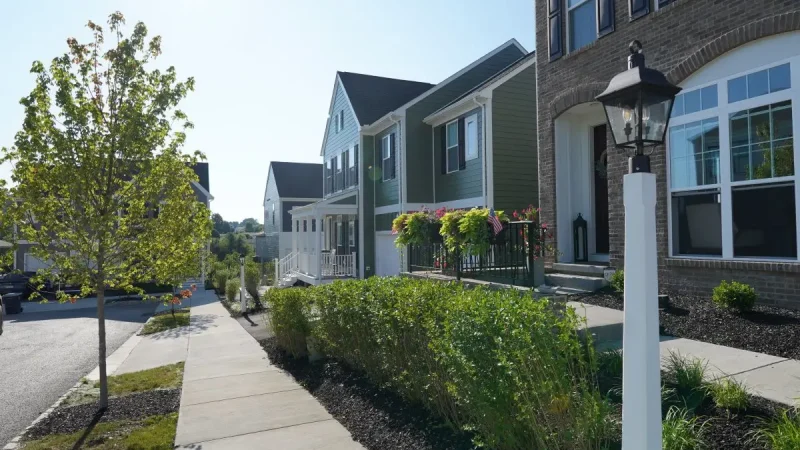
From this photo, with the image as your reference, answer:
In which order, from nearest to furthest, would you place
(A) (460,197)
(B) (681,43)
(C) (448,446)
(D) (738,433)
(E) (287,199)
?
(D) (738,433) → (C) (448,446) → (B) (681,43) → (A) (460,197) → (E) (287,199)

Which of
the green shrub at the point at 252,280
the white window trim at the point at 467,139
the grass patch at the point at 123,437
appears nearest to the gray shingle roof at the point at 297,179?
the green shrub at the point at 252,280

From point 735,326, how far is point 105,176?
297 inches

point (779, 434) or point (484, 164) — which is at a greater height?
point (484, 164)

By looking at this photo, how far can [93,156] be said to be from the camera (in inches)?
237

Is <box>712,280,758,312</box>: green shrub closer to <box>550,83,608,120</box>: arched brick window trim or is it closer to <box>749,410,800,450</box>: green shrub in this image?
<box>749,410,800,450</box>: green shrub

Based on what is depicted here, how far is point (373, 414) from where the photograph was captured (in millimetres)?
5199

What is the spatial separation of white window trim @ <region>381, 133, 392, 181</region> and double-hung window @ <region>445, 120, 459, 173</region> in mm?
2451

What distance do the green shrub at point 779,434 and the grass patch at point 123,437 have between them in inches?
183

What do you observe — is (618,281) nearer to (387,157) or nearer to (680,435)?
(680,435)

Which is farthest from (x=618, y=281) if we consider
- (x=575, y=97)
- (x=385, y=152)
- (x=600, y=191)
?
(x=385, y=152)

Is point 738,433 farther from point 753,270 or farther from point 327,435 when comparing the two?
point 753,270

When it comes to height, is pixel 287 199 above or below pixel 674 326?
above

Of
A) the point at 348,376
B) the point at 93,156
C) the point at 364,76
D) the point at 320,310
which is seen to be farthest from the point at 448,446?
the point at 364,76

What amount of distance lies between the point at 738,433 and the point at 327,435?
3.28 meters
